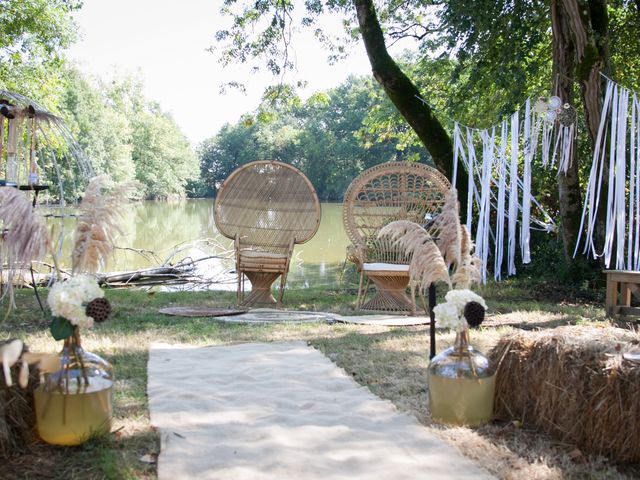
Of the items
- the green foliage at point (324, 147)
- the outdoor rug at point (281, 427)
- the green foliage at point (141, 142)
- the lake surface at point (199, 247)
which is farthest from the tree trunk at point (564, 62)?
the green foliage at point (141, 142)

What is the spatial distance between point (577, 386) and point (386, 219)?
426 centimetres

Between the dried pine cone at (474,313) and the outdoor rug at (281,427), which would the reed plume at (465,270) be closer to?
the dried pine cone at (474,313)

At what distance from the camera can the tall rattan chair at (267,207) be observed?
22.4 feet

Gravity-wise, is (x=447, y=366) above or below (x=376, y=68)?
below

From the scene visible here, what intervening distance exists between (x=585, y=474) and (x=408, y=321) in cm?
305

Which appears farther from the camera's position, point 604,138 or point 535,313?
point 604,138

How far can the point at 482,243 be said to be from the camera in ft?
19.1

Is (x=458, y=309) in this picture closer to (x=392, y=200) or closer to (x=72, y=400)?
(x=72, y=400)

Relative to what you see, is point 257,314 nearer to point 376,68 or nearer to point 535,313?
point 535,313

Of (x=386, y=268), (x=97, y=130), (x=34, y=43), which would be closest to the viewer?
(x=386, y=268)

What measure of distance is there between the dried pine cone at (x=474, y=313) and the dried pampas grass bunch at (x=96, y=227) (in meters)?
1.35

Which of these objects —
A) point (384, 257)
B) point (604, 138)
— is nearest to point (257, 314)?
point (384, 257)

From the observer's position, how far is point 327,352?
3.89 m

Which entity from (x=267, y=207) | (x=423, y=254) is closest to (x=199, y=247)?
(x=267, y=207)
